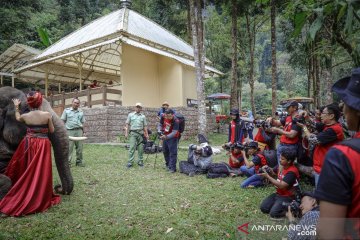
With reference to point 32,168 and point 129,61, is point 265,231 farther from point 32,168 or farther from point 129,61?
point 129,61

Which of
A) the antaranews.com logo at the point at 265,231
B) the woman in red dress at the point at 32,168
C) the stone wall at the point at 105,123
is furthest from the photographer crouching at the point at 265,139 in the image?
the stone wall at the point at 105,123

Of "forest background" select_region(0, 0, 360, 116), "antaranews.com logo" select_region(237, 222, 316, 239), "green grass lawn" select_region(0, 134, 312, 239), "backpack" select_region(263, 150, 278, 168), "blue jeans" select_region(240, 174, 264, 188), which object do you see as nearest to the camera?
"antaranews.com logo" select_region(237, 222, 316, 239)

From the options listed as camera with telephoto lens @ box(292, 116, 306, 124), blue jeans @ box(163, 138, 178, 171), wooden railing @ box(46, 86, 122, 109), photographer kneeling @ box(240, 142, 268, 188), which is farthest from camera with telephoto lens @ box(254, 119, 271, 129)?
wooden railing @ box(46, 86, 122, 109)

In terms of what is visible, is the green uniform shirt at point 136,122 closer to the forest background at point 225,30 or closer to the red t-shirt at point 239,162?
the red t-shirt at point 239,162

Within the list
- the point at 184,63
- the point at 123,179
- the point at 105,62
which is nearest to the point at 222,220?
the point at 123,179

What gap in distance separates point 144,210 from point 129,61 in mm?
11934

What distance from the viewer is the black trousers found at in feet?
14.9

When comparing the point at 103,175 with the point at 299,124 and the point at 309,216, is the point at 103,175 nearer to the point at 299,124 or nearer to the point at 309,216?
the point at 299,124

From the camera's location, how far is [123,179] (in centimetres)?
706

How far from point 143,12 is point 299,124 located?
22.3 m

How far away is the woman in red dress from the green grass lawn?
21 cm

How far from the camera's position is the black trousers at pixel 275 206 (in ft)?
14.9

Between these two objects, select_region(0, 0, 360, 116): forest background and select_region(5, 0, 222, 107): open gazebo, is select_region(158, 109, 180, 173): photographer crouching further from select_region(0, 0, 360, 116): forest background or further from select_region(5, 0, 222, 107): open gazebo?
select_region(5, 0, 222, 107): open gazebo

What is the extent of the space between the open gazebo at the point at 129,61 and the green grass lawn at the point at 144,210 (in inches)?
324
